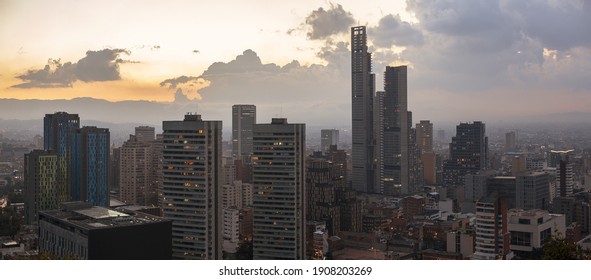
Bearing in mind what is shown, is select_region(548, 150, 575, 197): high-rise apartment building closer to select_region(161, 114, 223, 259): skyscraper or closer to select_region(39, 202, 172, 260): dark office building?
select_region(161, 114, 223, 259): skyscraper

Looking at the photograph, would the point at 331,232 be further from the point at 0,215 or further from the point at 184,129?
the point at 0,215

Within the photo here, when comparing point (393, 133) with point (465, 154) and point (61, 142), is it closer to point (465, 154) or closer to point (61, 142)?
point (465, 154)

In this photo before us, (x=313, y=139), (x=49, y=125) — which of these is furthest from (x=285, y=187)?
(x=49, y=125)

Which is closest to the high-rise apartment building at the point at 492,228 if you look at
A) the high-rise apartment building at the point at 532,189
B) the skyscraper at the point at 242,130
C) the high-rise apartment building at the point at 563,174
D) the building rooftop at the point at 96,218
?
the high-rise apartment building at the point at 563,174

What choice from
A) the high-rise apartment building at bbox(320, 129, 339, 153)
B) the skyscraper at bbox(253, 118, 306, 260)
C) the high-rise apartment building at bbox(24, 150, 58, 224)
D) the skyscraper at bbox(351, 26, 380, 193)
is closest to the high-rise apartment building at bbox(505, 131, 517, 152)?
the high-rise apartment building at bbox(320, 129, 339, 153)
